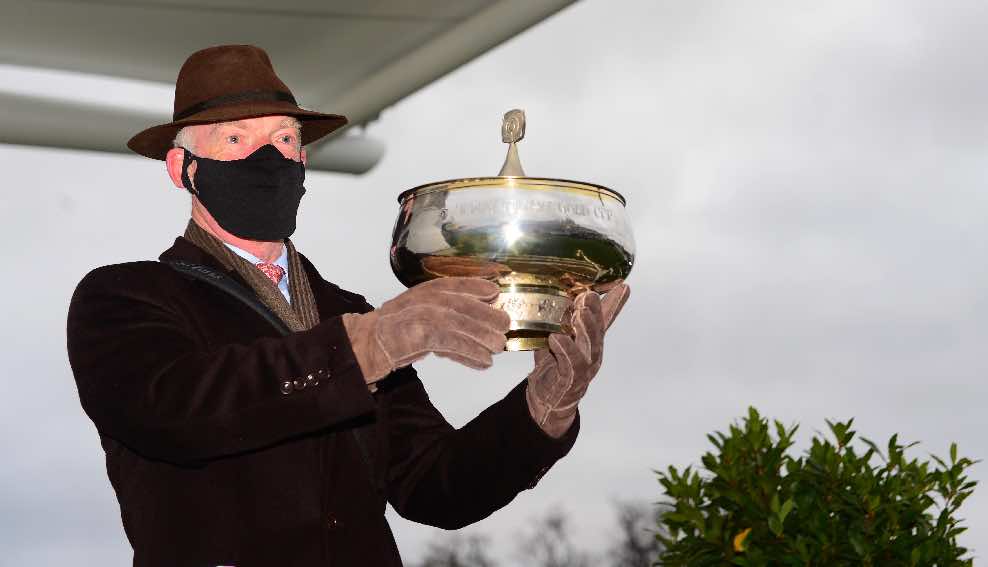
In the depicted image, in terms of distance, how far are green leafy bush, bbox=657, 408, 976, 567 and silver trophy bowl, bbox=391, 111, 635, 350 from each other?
250cm

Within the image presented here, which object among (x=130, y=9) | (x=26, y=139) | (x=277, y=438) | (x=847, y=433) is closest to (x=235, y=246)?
(x=277, y=438)

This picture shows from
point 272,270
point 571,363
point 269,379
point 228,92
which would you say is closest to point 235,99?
point 228,92

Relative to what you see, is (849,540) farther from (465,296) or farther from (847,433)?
(465,296)

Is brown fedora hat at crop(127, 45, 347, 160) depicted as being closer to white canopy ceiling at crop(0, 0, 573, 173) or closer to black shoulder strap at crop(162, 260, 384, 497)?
black shoulder strap at crop(162, 260, 384, 497)

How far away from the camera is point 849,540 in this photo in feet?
17.1

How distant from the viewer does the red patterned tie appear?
3545 mm

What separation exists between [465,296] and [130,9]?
22.1 ft

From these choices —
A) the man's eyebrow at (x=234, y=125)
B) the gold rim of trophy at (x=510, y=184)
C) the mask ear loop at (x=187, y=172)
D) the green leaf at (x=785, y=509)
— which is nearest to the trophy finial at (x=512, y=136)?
the gold rim of trophy at (x=510, y=184)

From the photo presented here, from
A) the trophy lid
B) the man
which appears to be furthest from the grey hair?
the trophy lid

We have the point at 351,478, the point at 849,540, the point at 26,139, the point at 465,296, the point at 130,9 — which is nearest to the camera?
the point at 465,296

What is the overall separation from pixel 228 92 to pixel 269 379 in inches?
35.8

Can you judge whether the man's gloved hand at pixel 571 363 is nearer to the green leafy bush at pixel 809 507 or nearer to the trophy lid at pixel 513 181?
the trophy lid at pixel 513 181

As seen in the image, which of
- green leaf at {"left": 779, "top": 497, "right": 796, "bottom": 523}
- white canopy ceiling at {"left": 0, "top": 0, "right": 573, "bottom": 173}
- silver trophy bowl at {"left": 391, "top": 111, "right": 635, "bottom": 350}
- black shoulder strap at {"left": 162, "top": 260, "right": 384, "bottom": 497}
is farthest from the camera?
white canopy ceiling at {"left": 0, "top": 0, "right": 573, "bottom": 173}

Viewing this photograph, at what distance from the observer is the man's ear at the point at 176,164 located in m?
3.54
